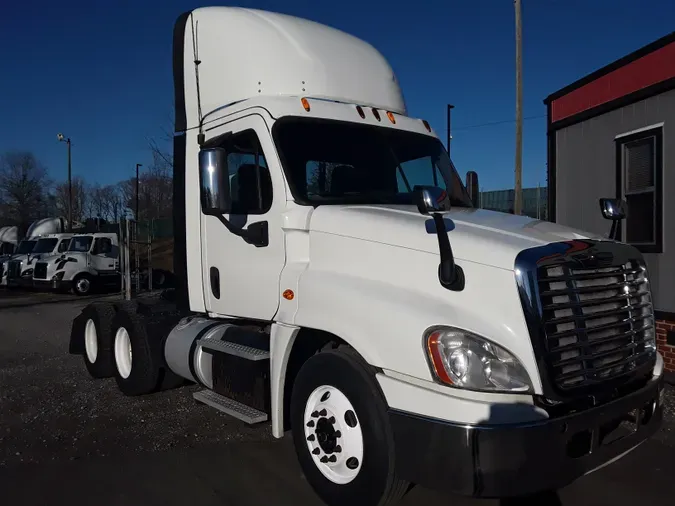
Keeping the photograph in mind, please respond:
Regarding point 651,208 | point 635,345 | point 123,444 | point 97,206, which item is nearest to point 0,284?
point 123,444

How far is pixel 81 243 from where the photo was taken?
21109 mm

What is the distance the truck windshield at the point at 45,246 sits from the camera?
21.5m

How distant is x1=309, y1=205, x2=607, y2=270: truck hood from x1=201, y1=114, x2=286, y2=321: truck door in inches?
16.3

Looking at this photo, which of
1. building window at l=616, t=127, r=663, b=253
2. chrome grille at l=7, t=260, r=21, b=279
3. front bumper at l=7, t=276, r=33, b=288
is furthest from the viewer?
chrome grille at l=7, t=260, r=21, b=279

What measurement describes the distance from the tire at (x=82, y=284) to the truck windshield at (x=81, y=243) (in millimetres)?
909

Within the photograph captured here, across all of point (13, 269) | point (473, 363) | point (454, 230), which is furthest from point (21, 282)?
point (473, 363)

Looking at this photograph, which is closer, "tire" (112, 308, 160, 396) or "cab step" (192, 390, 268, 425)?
"cab step" (192, 390, 268, 425)

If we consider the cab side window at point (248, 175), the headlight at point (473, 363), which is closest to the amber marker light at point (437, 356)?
the headlight at point (473, 363)

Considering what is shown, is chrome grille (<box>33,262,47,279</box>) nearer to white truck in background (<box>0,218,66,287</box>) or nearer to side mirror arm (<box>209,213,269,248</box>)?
white truck in background (<box>0,218,66,287</box>)

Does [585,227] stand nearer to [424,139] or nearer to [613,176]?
[613,176]

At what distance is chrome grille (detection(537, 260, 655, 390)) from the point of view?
3.16 meters

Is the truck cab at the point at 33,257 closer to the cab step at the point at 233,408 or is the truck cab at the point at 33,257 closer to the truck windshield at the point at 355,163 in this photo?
the cab step at the point at 233,408

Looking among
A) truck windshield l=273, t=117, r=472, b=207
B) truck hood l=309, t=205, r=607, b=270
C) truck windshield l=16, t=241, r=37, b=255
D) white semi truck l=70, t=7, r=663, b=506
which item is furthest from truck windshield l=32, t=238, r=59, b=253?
truck hood l=309, t=205, r=607, b=270

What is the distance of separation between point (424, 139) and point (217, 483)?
10.6ft
